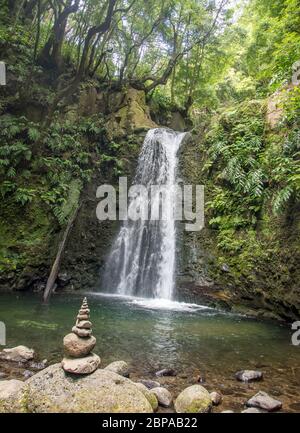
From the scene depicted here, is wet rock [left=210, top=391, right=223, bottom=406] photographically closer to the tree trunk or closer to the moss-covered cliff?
the moss-covered cliff

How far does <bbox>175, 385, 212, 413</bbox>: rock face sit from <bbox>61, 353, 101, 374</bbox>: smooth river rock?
1061mm

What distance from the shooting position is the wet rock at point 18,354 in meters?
4.91

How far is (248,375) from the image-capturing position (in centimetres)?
466

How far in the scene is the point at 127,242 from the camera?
505 inches

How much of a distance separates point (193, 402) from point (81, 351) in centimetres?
138

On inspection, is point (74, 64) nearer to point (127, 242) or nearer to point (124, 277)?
point (127, 242)

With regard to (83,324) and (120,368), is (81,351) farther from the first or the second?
(120,368)

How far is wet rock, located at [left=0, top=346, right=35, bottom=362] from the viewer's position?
4.91m

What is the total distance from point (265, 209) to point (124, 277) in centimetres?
554

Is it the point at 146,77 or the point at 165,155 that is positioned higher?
the point at 146,77

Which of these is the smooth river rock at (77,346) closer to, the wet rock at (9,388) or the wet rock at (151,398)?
the wet rock at (9,388)

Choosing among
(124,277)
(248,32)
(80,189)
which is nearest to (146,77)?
(248,32)

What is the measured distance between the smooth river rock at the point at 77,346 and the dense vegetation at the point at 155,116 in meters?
6.18

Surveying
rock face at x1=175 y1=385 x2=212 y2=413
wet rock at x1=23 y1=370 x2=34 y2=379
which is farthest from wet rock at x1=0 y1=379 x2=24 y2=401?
rock face at x1=175 y1=385 x2=212 y2=413
